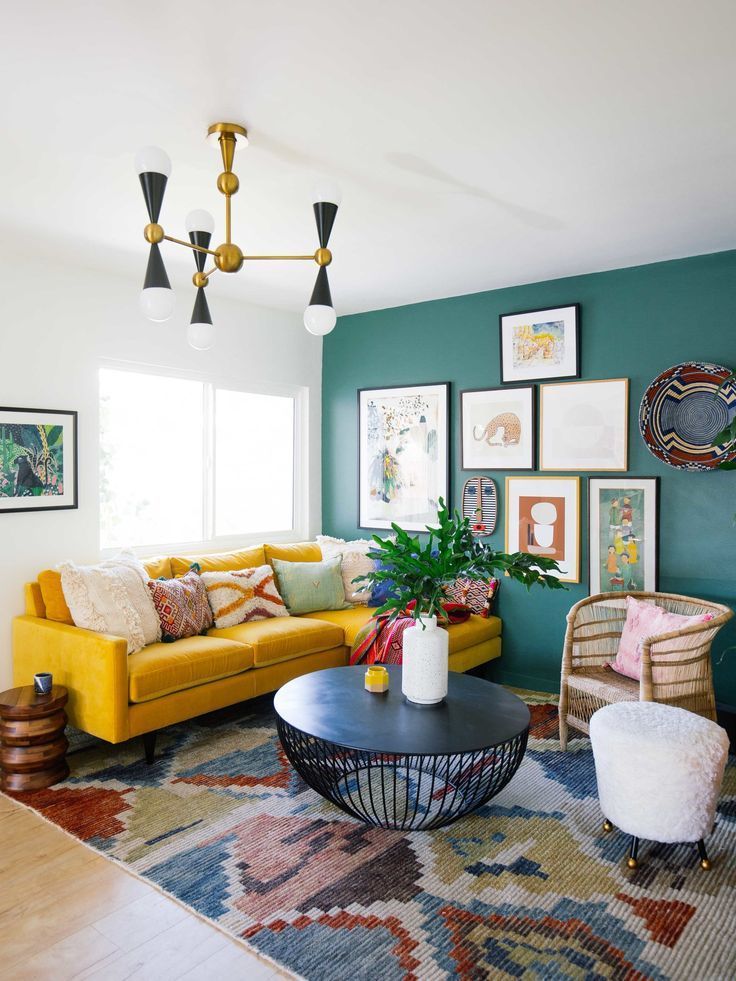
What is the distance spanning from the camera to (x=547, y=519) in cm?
436

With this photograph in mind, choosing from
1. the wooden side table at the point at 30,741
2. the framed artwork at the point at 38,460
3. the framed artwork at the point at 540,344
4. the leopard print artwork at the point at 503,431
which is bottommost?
the wooden side table at the point at 30,741

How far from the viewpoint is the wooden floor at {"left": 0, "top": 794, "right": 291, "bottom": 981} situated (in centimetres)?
195

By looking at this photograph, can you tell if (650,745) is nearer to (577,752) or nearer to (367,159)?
(577,752)

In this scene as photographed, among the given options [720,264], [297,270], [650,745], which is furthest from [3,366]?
[720,264]

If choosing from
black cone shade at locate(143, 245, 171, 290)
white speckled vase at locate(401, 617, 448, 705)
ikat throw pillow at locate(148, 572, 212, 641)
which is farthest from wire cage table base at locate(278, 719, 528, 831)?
black cone shade at locate(143, 245, 171, 290)

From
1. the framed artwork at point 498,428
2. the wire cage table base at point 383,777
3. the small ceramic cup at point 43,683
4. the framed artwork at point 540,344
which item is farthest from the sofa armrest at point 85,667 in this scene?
the framed artwork at point 540,344

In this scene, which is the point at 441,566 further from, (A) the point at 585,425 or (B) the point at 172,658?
(A) the point at 585,425

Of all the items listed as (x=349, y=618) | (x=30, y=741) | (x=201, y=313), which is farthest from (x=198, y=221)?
(x=349, y=618)

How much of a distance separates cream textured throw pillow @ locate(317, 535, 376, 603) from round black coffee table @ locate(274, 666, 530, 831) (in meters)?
1.66

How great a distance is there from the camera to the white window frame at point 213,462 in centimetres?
436

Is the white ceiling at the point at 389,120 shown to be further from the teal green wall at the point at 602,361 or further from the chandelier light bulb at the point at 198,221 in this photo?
the teal green wall at the point at 602,361

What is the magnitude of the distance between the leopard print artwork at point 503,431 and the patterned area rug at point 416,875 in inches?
79.6

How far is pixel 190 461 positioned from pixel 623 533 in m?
2.78

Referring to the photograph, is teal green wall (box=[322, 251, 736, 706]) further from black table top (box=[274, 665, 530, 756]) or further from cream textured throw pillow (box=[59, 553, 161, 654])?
cream textured throw pillow (box=[59, 553, 161, 654])
